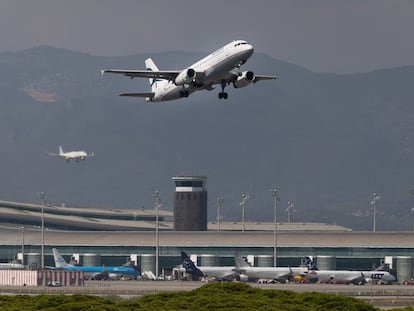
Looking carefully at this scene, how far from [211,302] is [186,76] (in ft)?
155

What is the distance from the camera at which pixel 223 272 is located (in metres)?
192

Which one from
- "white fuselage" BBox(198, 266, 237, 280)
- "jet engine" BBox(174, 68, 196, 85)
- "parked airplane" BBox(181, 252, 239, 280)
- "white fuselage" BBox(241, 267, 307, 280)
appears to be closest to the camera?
"jet engine" BBox(174, 68, 196, 85)

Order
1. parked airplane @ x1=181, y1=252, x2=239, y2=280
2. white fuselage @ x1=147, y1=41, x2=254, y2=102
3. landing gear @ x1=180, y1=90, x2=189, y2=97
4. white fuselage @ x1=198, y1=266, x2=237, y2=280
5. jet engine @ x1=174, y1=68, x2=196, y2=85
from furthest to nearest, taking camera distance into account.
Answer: white fuselage @ x1=198, y1=266, x2=237, y2=280
parked airplane @ x1=181, y1=252, x2=239, y2=280
landing gear @ x1=180, y1=90, x2=189, y2=97
jet engine @ x1=174, y1=68, x2=196, y2=85
white fuselage @ x1=147, y1=41, x2=254, y2=102

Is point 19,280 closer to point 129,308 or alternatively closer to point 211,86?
point 211,86

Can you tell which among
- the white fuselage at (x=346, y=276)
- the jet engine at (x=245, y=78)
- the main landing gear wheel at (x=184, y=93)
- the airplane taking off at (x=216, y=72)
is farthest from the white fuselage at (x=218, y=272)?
the jet engine at (x=245, y=78)

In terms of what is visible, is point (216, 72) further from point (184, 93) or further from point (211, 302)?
point (211, 302)

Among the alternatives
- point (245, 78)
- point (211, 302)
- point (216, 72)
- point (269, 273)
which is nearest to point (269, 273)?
point (269, 273)

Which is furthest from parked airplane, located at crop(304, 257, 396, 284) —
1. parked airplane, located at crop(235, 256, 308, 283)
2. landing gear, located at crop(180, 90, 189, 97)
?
landing gear, located at crop(180, 90, 189, 97)

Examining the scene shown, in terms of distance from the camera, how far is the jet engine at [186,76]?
118 metres

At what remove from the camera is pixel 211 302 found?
241 feet

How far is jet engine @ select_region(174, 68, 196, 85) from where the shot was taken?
11800 cm

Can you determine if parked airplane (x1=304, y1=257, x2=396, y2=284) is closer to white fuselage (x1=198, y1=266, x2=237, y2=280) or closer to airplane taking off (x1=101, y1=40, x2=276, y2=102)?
white fuselage (x1=198, y1=266, x2=237, y2=280)

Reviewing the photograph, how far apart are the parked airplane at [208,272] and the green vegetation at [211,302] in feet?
358

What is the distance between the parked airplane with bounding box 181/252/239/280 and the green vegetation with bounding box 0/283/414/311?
10901 cm
